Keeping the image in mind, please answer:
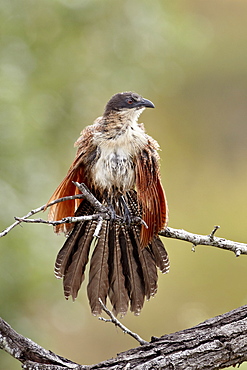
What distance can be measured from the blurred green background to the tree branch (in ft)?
2.70

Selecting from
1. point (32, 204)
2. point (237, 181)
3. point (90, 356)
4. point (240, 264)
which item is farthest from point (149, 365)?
point (237, 181)

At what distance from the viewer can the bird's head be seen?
2840 millimetres

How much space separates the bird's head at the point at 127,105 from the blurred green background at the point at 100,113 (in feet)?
4.53

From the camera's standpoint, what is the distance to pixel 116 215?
281cm

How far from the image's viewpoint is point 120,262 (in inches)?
111

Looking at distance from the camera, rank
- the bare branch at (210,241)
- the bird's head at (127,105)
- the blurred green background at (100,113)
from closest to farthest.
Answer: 1. the bare branch at (210,241)
2. the bird's head at (127,105)
3. the blurred green background at (100,113)

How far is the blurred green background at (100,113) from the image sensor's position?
4.50 meters

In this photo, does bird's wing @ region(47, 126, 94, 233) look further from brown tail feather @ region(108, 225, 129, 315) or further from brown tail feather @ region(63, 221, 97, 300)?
brown tail feather @ region(108, 225, 129, 315)

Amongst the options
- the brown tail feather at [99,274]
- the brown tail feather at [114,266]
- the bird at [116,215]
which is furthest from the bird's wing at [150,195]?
the brown tail feather at [99,274]

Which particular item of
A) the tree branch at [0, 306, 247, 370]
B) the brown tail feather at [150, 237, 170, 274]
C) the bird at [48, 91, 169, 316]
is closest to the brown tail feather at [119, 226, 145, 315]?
the bird at [48, 91, 169, 316]

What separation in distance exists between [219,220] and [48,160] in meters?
3.51

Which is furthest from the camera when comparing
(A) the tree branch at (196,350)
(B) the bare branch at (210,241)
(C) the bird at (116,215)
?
(C) the bird at (116,215)

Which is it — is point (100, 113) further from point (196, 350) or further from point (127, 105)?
point (196, 350)

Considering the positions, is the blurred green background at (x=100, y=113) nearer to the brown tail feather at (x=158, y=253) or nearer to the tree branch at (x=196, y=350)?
the brown tail feather at (x=158, y=253)
